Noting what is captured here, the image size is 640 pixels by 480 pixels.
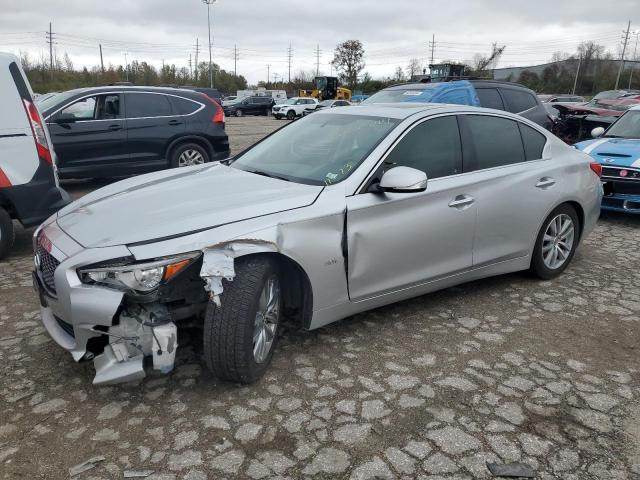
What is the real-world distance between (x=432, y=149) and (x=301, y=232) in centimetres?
136

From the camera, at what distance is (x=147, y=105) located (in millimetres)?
8586

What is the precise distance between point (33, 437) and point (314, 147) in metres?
2.46

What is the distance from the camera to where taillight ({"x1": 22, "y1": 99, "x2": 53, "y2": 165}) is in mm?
5070

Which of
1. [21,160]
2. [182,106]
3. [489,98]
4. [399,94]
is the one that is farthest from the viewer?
[399,94]

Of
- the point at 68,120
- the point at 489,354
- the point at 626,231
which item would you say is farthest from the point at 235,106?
the point at 489,354

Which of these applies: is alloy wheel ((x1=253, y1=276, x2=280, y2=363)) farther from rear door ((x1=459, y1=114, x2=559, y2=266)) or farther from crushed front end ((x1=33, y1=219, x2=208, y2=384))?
rear door ((x1=459, y1=114, x2=559, y2=266))

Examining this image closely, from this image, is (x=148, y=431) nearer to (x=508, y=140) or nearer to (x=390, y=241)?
(x=390, y=241)

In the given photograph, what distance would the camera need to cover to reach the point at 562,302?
435cm

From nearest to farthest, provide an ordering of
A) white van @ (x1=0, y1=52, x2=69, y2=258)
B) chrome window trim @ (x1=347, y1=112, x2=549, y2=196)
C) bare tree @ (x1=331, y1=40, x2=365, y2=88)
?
chrome window trim @ (x1=347, y1=112, x2=549, y2=196) < white van @ (x1=0, y1=52, x2=69, y2=258) < bare tree @ (x1=331, y1=40, x2=365, y2=88)

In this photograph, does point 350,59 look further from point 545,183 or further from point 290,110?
point 545,183

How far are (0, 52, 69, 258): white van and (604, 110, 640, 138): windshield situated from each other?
292 inches

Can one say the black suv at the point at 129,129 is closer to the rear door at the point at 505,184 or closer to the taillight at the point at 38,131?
the taillight at the point at 38,131

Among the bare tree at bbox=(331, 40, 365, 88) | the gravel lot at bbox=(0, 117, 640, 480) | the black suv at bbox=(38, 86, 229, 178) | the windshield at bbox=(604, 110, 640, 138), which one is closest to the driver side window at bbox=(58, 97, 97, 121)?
the black suv at bbox=(38, 86, 229, 178)

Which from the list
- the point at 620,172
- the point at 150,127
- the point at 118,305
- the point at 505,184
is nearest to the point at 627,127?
the point at 620,172
